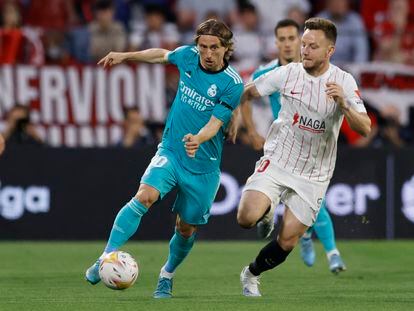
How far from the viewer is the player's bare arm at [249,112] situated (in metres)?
10.2

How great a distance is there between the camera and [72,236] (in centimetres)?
1614

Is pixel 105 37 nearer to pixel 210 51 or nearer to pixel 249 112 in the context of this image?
pixel 249 112

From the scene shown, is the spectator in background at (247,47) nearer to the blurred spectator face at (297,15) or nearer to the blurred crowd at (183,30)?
the blurred crowd at (183,30)

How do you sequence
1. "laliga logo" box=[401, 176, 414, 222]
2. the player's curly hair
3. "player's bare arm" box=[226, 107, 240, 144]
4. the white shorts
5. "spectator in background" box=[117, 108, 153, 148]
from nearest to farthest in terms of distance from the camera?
the player's curly hair
the white shorts
"player's bare arm" box=[226, 107, 240, 144]
"laliga logo" box=[401, 176, 414, 222]
"spectator in background" box=[117, 108, 153, 148]

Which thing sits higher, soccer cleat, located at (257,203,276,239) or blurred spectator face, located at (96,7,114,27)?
blurred spectator face, located at (96,7,114,27)

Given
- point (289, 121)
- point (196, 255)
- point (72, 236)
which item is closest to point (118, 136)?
point (72, 236)

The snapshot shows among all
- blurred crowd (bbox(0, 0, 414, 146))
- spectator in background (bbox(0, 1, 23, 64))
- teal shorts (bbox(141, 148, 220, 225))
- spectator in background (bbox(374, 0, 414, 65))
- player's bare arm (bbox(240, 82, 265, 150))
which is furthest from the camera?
spectator in background (bbox(374, 0, 414, 65))

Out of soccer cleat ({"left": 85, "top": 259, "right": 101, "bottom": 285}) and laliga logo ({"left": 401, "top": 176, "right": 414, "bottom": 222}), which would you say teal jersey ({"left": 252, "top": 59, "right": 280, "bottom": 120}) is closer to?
soccer cleat ({"left": 85, "top": 259, "right": 101, "bottom": 285})

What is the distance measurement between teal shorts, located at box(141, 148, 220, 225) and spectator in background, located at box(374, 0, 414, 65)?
8.81m

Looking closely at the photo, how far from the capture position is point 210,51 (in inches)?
382

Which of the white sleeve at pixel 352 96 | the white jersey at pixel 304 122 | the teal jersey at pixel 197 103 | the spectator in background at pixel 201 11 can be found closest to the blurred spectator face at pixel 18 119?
the spectator in background at pixel 201 11

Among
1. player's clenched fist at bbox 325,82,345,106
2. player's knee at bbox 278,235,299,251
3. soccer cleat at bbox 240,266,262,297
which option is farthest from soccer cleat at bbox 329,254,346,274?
player's clenched fist at bbox 325,82,345,106

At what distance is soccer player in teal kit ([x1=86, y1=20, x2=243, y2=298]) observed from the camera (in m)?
9.66

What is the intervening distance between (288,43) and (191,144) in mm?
3262
